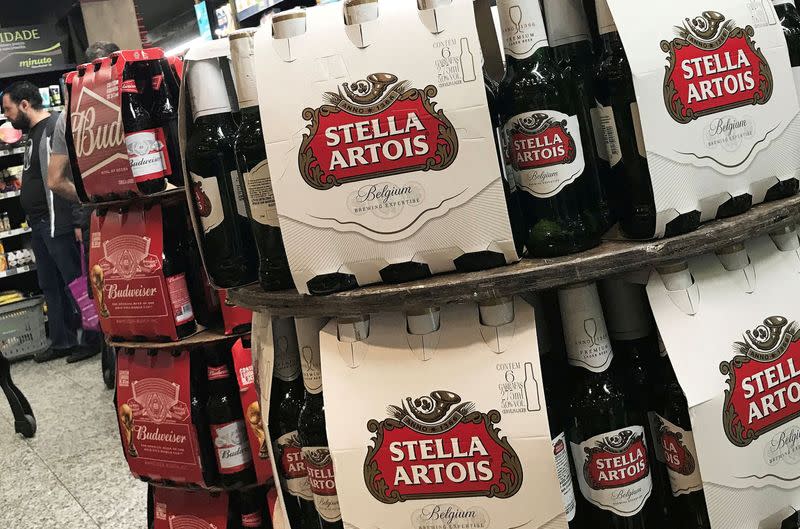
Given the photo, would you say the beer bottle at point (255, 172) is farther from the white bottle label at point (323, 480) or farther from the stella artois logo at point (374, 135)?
the white bottle label at point (323, 480)

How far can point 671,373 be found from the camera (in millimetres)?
Answer: 1273

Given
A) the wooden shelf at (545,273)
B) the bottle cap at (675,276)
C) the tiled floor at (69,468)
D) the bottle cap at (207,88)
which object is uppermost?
the bottle cap at (207,88)

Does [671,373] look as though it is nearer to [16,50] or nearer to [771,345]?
[771,345]

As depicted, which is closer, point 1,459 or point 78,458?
point 78,458

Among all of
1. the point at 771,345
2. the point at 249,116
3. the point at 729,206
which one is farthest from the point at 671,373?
the point at 249,116

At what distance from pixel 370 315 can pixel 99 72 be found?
121cm

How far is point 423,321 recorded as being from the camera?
1207 millimetres

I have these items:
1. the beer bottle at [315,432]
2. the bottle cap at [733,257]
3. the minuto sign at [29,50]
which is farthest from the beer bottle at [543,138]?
the minuto sign at [29,50]

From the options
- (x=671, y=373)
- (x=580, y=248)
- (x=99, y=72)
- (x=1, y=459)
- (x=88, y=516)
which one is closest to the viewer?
(x=580, y=248)

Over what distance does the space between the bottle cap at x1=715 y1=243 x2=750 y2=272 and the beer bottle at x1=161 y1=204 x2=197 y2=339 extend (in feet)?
4.56

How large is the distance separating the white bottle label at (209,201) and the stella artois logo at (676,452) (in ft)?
3.01

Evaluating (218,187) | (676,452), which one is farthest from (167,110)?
(676,452)

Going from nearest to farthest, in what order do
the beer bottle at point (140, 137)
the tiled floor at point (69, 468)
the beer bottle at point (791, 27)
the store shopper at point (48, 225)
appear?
the beer bottle at point (791, 27) < the beer bottle at point (140, 137) < the tiled floor at point (69, 468) < the store shopper at point (48, 225)

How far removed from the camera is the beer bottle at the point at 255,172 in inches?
50.4
